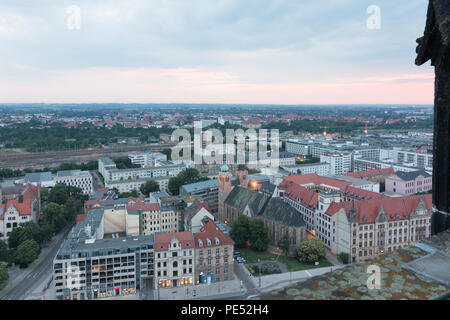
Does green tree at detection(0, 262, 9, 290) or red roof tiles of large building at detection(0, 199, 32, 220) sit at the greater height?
red roof tiles of large building at detection(0, 199, 32, 220)

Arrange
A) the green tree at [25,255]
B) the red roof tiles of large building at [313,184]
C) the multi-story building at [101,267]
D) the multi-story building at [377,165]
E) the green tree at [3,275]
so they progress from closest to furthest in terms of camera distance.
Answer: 1. the multi-story building at [101,267]
2. the green tree at [3,275]
3. the green tree at [25,255]
4. the red roof tiles of large building at [313,184]
5. the multi-story building at [377,165]

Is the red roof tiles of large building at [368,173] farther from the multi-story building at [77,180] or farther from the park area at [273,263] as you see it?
the multi-story building at [77,180]

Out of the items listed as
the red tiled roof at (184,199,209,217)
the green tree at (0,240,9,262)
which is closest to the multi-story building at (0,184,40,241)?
the green tree at (0,240,9,262)

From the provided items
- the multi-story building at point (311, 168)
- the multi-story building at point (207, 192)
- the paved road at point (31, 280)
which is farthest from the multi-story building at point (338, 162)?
the paved road at point (31, 280)

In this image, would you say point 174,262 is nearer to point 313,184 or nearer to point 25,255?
point 25,255

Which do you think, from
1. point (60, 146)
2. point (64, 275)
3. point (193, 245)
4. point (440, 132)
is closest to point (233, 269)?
point (193, 245)

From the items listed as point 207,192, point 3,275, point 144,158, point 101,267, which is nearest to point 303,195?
point 207,192

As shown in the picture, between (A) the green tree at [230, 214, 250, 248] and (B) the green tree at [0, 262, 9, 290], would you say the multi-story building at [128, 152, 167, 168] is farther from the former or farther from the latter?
(B) the green tree at [0, 262, 9, 290]
